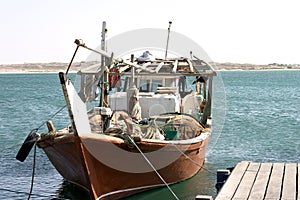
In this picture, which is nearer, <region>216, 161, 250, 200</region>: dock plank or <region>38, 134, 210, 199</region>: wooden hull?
<region>216, 161, 250, 200</region>: dock plank

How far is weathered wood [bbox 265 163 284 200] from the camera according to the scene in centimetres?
911

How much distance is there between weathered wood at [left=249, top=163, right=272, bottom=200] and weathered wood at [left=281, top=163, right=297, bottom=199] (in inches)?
12.7

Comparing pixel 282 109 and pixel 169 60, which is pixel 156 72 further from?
pixel 282 109

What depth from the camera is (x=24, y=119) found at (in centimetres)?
3344

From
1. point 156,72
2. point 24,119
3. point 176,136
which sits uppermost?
point 156,72

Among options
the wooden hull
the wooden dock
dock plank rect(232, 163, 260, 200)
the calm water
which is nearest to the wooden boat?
the wooden hull

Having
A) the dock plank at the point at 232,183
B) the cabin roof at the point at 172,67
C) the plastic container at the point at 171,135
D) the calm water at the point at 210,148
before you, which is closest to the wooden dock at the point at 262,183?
the dock plank at the point at 232,183

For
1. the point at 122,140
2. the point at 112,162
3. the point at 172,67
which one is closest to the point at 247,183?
the point at 122,140

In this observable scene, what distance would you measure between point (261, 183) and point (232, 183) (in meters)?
0.51

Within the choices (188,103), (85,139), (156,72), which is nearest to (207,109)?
(188,103)

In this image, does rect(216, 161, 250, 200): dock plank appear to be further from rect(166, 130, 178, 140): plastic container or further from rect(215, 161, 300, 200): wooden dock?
rect(166, 130, 178, 140): plastic container

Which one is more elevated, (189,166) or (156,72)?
(156,72)

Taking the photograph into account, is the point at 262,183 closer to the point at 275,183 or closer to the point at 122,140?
the point at 275,183

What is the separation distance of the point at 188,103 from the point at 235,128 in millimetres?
10566
